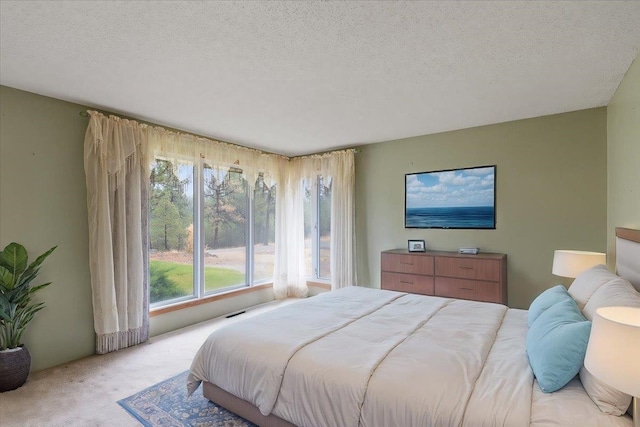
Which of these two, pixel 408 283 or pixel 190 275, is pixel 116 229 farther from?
pixel 408 283

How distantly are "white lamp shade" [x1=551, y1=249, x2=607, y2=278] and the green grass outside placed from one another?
394cm

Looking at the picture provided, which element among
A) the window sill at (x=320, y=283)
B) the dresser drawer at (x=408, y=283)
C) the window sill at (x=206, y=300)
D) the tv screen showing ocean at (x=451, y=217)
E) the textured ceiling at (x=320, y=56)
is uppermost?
the textured ceiling at (x=320, y=56)

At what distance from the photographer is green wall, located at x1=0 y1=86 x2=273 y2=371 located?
275 cm

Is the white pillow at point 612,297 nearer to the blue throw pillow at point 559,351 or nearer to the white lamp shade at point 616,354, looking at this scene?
the blue throw pillow at point 559,351

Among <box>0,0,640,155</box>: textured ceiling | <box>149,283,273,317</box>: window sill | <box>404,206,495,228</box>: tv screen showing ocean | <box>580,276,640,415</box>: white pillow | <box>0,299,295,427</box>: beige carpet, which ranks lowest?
<box>0,299,295,427</box>: beige carpet

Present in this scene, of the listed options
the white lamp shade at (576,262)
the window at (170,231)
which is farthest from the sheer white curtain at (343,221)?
the white lamp shade at (576,262)

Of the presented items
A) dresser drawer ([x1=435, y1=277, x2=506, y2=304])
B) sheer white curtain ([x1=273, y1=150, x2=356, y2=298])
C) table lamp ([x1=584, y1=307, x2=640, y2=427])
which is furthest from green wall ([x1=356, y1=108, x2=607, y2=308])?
table lamp ([x1=584, y1=307, x2=640, y2=427])

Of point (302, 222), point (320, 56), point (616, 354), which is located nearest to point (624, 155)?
point (616, 354)

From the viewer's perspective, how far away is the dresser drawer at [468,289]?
349 centimetres

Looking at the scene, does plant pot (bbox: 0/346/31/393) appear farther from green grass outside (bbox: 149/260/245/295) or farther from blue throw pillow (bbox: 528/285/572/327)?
blue throw pillow (bbox: 528/285/572/327)

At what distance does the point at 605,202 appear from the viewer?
3291mm

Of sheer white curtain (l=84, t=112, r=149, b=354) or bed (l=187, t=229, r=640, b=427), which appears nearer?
bed (l=187, t=229, r=640, b=427)

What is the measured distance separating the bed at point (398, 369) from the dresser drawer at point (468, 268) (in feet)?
2.99

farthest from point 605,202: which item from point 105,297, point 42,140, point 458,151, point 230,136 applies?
point 42,140
